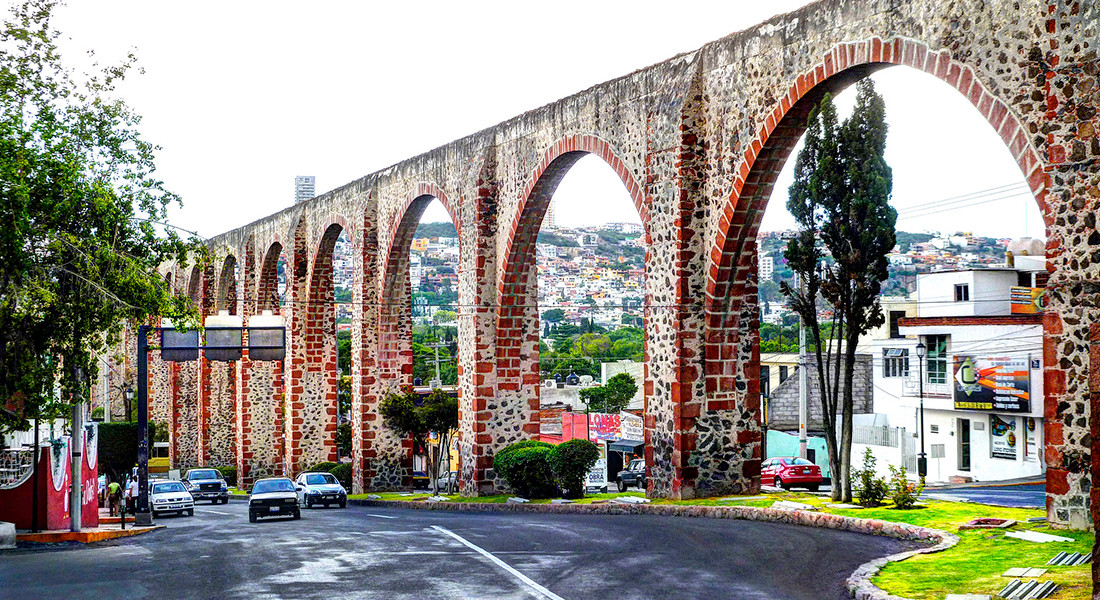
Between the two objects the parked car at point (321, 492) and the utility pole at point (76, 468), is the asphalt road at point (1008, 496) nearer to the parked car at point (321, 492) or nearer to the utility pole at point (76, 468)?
the parked car at point (321, 492)

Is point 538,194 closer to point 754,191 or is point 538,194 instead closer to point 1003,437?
point 754,191

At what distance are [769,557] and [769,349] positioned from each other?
2205 inches

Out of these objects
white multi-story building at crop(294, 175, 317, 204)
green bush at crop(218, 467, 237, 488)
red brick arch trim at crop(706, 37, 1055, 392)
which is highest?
white multi-story building at crop(294, 175, 317, 204)

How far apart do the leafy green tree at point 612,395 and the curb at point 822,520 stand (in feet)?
123

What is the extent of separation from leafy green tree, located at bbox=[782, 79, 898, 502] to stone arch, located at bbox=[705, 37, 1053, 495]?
1.48 feet

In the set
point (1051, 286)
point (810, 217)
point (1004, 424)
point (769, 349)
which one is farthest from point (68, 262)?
point (769, 349)

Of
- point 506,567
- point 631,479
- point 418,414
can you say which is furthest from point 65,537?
point 631,479

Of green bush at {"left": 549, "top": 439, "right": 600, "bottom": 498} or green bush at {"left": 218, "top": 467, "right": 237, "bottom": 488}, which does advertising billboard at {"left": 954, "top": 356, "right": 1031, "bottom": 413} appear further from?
green bush at {"left": 218, "top": 467, "right": 237, "bottom": 488}

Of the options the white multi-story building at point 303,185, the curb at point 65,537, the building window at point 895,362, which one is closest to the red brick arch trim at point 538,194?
the curb at point 65,537

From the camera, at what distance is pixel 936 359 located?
33.1 meters

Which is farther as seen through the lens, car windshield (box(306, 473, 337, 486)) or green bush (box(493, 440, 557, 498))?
car windshield (box(306, 473, 337, 486))

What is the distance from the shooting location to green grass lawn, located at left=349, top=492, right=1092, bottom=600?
8.42 meters

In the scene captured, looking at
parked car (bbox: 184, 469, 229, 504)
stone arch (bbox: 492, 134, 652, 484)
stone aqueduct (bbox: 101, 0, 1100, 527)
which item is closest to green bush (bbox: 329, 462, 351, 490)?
stone aqueduct (bbox: 101, 0, 1100, 527)

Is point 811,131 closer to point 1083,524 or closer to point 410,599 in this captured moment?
point 1083,524
